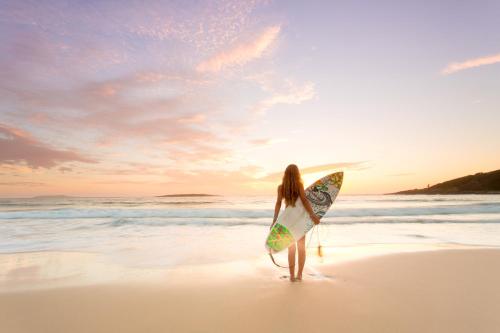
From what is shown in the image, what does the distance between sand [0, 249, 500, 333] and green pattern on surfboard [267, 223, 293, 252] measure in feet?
1.54

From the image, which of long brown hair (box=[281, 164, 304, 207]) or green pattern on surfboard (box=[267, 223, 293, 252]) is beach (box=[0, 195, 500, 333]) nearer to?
green pattern on surfboard (box=[267, 223, 293, 252])

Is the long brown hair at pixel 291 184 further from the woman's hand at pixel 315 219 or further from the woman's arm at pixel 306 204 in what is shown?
the woman's hand at pixel 315 219

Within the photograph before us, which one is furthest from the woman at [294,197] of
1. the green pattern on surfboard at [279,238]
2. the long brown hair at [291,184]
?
the green pattern on surfboard at [279,238]

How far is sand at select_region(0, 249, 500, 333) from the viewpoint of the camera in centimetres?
289

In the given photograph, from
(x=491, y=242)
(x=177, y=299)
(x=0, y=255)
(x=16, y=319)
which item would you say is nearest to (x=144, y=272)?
(x=177, y=299)

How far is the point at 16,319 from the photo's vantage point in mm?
3141

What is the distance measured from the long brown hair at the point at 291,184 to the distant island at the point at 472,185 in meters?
74.6

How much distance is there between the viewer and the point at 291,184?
14.2ft

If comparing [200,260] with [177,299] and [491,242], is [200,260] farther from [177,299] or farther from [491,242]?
[491,242]

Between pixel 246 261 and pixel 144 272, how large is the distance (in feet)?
6.17

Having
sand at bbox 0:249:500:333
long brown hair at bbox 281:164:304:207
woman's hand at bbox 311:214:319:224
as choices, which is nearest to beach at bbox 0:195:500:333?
sand at bbox 0:249:500:333

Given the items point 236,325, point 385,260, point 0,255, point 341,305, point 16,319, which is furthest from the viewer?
point 0,255

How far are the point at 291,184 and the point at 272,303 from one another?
1617 mm

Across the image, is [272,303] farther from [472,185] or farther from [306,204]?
[472,185]
